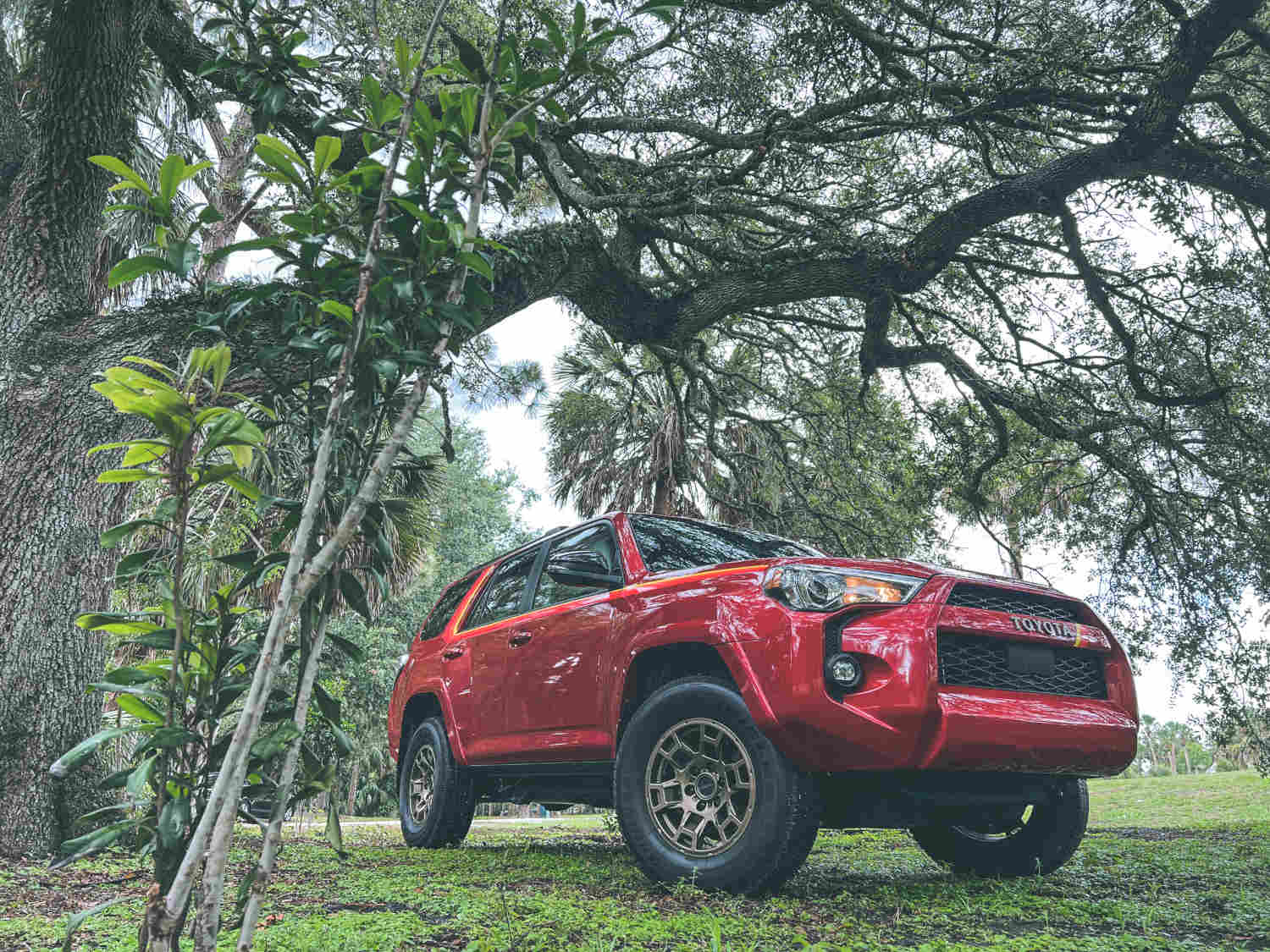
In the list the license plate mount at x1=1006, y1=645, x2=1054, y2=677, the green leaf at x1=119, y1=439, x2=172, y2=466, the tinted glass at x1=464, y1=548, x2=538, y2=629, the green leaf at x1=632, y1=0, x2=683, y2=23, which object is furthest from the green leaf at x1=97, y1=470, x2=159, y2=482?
the tinted glass at x1=464, y1=548, x2=538, y2=629

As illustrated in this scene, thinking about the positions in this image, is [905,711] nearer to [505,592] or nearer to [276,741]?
[276,741]

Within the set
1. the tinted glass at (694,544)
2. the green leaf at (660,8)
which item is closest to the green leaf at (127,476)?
the green leaf at (660,8)

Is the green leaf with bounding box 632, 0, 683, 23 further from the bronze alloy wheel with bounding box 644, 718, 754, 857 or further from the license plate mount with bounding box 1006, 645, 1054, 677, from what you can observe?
the license plate mount with bounding box 1006, 645, 1054, 677

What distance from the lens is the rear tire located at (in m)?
4.52

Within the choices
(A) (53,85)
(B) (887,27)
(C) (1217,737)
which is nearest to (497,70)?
(A) (53,85)

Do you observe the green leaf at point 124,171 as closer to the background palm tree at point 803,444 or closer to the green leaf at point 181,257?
the green leaf at point 181,257

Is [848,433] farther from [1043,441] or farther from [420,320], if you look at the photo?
[420,320]

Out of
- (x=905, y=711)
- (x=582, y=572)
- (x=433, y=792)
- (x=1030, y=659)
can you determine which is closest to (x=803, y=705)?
(x=905, y=711)

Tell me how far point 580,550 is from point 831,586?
1.85m

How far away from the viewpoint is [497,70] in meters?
2.33

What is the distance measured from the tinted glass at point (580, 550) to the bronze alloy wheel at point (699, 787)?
0.97 metres

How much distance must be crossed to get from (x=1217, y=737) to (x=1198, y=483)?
2.48 metres

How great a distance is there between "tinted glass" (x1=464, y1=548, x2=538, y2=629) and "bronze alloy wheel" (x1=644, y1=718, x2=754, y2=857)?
1924 mm

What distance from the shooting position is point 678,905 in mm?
3545
